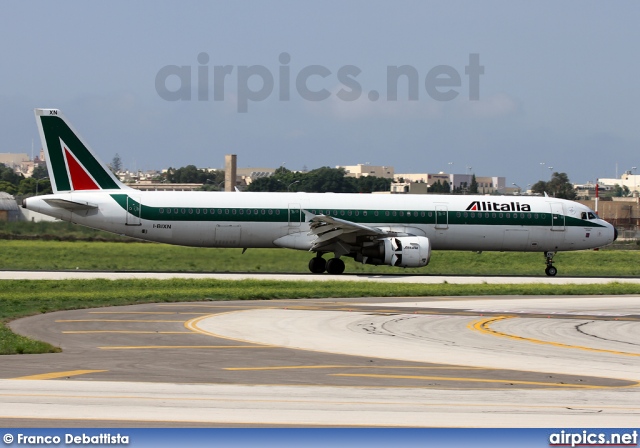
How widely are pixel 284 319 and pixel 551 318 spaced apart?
23.5 feet

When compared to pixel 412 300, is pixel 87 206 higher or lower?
higher

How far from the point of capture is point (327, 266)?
1673 inches

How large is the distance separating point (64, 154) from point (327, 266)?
41.6ft

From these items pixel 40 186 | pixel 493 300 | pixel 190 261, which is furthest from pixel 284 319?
pixel 40 186

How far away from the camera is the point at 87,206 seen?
1610 inches

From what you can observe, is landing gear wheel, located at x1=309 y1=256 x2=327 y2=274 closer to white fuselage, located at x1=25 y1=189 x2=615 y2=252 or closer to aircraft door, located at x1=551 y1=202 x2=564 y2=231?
white fuselage, located at x1=25 y1=189 x2=615 y2=252

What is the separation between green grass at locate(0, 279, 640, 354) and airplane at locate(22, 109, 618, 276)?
570 cm

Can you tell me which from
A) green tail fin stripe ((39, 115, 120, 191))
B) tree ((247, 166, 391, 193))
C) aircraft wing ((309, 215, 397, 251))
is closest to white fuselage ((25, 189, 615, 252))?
aircraft wing ((309, 215, 397, 251))

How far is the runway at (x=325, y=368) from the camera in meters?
11.1

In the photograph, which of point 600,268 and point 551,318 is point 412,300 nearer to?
point 551,318

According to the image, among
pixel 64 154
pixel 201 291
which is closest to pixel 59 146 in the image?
pixel 64 154

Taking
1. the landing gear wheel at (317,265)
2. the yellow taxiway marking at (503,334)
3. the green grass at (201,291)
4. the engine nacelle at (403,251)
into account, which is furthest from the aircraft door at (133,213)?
the yellow taxiway marking at (503,334)

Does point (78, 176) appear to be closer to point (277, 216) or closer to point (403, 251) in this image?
point (277, 216)

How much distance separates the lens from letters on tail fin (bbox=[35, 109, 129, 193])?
4156cm
